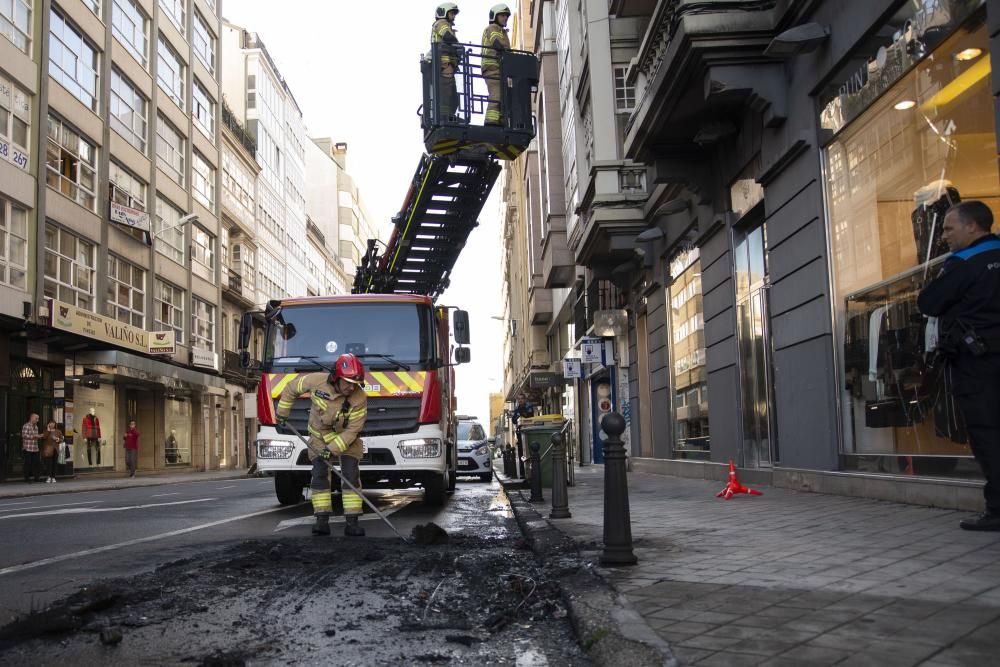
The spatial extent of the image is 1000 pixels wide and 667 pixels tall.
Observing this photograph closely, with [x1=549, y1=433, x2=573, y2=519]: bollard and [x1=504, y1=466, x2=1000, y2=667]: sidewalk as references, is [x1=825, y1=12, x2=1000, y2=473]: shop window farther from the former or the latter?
[x1=549, y1=433, x2=573, y2=519]: bollard

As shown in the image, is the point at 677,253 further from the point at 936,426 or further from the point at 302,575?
the point at 302,575

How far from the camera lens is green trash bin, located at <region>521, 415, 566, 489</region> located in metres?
13.5

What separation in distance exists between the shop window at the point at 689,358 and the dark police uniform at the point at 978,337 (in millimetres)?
8860

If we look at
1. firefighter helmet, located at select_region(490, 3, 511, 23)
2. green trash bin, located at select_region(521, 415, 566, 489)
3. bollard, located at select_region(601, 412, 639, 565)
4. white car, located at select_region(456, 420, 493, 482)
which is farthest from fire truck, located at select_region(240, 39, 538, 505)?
white car, located at select_region(456, 420, 493, 482)

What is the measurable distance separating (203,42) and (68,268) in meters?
18.5

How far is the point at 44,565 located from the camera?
5.96m

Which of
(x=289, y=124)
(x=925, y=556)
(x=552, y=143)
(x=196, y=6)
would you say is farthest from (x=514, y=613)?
(x=289, y=124)

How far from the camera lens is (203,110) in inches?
1591

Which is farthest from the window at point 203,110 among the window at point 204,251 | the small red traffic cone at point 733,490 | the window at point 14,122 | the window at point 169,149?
the small red traffic cone at point 733,490

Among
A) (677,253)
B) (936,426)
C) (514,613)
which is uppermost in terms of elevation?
(677,253)

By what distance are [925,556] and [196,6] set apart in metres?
41.5

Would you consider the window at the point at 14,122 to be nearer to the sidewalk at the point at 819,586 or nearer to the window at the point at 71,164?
the window at the point at 71,164

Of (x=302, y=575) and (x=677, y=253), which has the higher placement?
(x=677, y=253)

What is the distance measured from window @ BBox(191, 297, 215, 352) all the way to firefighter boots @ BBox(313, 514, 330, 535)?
31.5 meters
